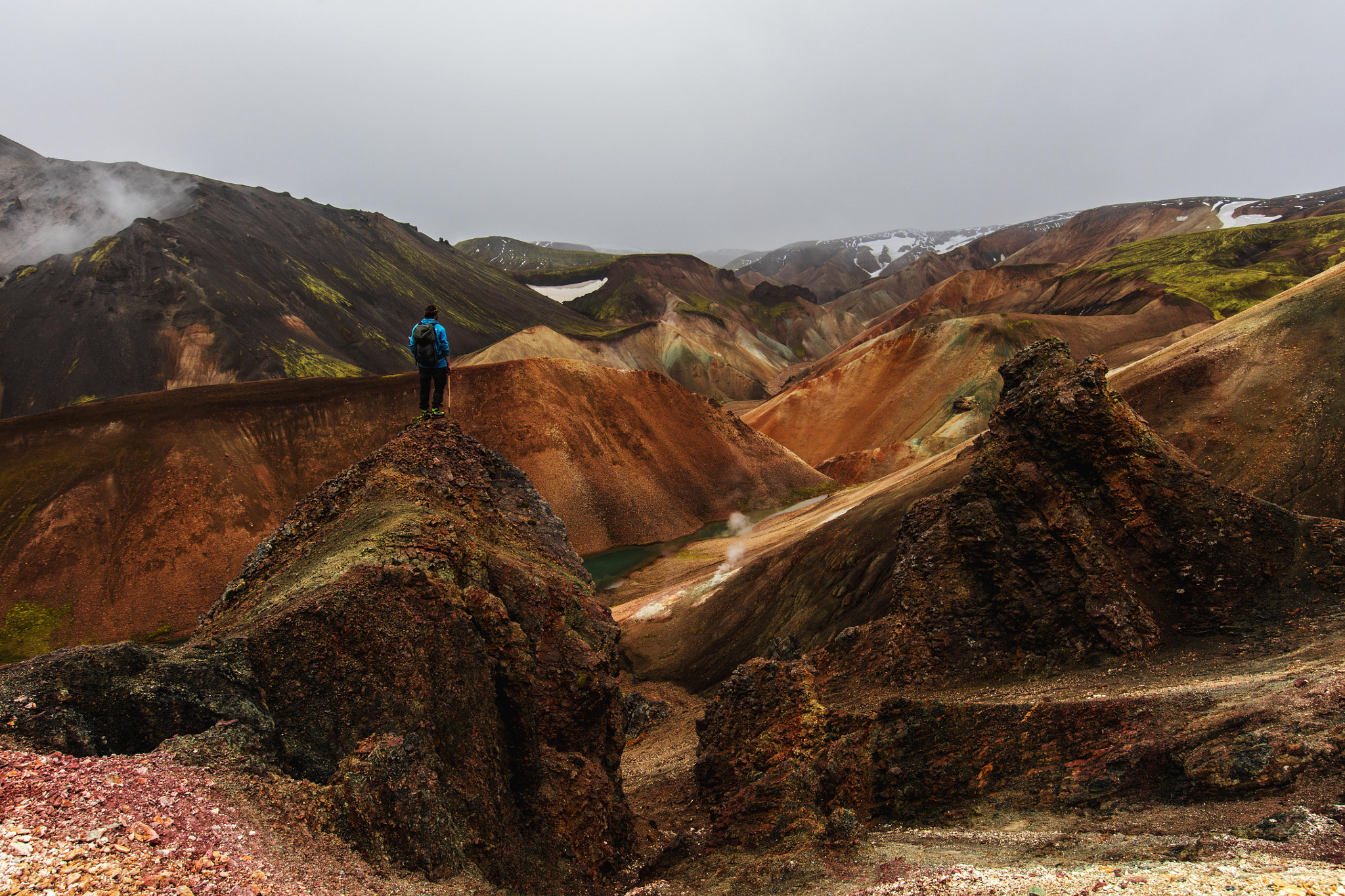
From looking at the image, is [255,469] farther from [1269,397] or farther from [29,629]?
[1269,397]

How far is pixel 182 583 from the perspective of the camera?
115 ft

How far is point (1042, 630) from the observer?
1291 cm

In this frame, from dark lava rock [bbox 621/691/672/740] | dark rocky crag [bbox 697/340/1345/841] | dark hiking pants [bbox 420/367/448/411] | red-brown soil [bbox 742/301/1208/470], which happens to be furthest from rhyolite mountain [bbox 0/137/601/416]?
dark rocky crag [bbox 697/340/1345/841]

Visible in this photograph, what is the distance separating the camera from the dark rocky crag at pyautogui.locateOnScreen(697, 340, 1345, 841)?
9.20m

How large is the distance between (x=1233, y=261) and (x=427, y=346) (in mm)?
93917

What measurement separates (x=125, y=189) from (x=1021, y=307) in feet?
391

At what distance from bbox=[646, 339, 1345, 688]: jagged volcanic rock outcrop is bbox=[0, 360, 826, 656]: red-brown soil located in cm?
3280

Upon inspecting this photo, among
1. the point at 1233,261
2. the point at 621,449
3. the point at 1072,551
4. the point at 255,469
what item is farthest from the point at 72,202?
the point at 1233,261

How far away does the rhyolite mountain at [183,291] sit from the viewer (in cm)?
6575

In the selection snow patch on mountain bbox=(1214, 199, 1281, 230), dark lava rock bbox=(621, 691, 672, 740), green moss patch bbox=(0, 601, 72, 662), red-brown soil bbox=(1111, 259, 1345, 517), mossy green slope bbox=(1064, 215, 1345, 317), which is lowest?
dark lava rock bbox=(621, 691, 672, 740)

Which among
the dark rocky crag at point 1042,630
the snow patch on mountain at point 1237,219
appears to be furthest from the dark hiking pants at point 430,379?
the snow patch on mountain at point 1237,219

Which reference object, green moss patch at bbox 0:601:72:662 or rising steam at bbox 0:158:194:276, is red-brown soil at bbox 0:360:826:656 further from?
A: rising steam at bbox 0:158:194:276

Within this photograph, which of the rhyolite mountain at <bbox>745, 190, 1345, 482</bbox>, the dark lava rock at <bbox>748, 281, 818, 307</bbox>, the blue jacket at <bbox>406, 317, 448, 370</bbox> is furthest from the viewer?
the dark lava rock at <bbox>748, 281, 818, 307</bbox>

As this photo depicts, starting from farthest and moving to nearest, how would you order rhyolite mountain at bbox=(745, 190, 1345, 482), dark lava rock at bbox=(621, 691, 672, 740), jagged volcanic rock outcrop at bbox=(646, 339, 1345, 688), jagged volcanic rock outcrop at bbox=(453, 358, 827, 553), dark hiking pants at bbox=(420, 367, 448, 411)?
rhyolite mountain at bbox=(745, 190, 1345, 482)
jagged volcanic rock outcrop at bbox=(453, 358, 827, 553)
dark lava rock at bbox=(621, 691, 672, 740)
dark hiking pants at bbox=(420, 367, 448, 411)
jagged volcanic rock outcrop at bbox=(646, 339, 1345, 688)
